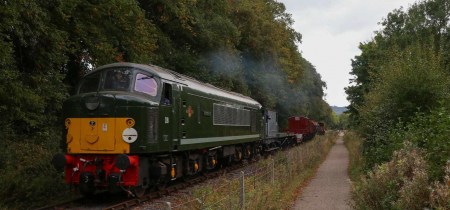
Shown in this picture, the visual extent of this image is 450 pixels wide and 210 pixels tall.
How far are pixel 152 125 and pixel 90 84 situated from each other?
2.23 metres

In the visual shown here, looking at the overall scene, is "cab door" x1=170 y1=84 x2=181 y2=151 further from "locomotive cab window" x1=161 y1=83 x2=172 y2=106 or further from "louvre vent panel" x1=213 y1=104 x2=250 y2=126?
"louvre vent panel" x1=213 y1=104 x2=250 y2=126

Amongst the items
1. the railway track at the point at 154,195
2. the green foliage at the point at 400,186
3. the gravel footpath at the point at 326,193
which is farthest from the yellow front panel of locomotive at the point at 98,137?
the green foliage at the point at 400,186

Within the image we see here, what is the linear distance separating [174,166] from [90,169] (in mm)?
2568

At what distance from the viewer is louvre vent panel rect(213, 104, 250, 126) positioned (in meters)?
14.6

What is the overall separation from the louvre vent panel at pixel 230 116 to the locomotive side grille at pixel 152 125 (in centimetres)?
455

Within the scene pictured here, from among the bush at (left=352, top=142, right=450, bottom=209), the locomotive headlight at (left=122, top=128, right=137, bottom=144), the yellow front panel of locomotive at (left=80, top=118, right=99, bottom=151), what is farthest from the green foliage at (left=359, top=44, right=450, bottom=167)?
the yellow front panel of locomotive at (left=80, top=118, right=99, bottom=151)

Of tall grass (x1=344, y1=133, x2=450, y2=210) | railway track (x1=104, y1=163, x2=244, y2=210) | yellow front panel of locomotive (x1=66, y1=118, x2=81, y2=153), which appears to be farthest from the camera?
Answer: yellow front panel of locomotive (x1=66, y1=118, x2=81, y2=153)

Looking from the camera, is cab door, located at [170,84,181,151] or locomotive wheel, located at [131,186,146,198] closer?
locomotive wheel, located at [131,186,146,198]

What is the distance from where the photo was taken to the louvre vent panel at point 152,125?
962 cm

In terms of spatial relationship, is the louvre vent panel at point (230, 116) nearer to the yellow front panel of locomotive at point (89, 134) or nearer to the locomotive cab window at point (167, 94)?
the locomotive cab window at point (167, 94)

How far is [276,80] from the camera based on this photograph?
35062 mm

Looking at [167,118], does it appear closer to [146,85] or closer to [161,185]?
[146,85]

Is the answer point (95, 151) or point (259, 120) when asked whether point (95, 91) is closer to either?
point (95, 151)

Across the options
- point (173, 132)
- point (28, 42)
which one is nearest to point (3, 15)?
point (28, 42)
